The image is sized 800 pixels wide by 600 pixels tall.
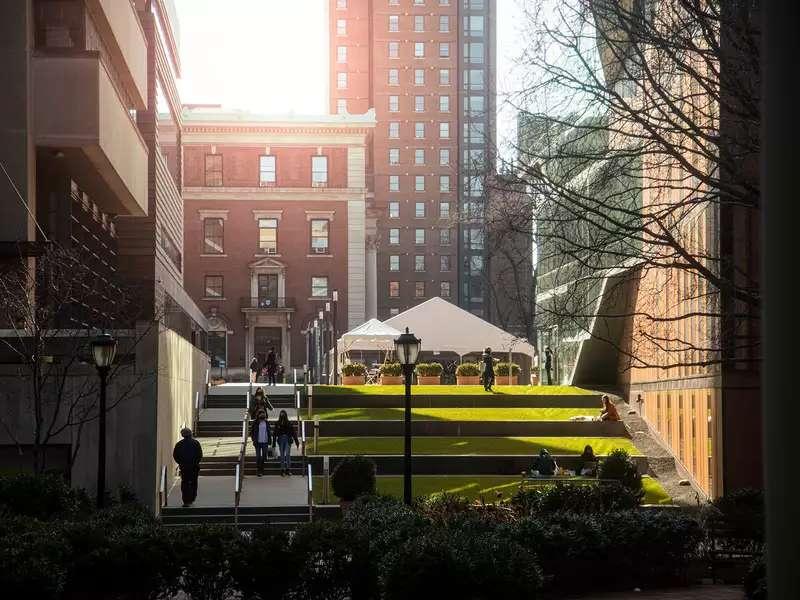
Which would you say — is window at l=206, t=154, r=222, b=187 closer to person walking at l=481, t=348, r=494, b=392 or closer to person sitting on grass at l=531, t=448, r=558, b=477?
person walking at l=481, t=348, r=494, b=392

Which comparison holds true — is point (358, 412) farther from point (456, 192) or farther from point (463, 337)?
point (456, 192)

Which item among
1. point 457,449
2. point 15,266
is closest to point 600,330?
point 457,449

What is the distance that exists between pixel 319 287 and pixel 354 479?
2229 inches

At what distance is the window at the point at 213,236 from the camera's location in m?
81.8

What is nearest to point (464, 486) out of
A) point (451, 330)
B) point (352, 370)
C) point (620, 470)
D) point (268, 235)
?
point (620, 470)

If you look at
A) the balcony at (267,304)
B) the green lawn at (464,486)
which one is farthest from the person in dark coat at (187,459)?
the balcony at (267,304)

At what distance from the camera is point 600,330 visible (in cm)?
4394

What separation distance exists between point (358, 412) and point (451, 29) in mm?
92119

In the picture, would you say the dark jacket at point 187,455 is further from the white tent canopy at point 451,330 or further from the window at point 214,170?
the window at point 214,170

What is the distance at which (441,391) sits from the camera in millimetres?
44875

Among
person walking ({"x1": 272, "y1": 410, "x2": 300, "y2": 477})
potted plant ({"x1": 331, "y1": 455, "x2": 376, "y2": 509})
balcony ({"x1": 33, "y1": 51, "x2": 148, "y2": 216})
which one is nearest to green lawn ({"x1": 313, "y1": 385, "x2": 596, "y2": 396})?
person walking ({"x1": 272, "y1": 410, "x2": 300, "y2": 477})

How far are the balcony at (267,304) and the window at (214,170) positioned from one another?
24.2 ft

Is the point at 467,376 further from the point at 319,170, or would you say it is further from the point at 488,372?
the point at 319,170

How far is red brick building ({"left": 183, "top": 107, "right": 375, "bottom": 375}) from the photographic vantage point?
8150 centimetres
